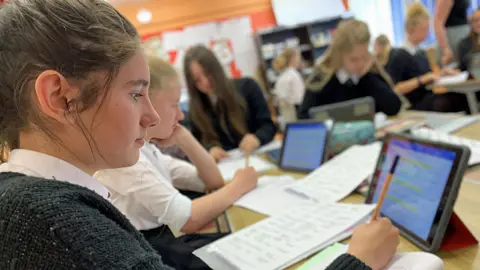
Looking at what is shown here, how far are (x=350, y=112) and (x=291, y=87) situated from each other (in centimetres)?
395

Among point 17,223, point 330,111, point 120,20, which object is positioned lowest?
point 330,111

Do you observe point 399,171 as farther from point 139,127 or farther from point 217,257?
point 139,127

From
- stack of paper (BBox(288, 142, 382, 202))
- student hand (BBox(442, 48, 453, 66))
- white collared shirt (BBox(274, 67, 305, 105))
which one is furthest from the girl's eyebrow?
white collared shirt (BBox(274, 67, 305, 105))

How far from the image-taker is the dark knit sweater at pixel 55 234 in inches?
18.1

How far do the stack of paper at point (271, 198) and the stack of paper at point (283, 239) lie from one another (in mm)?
91

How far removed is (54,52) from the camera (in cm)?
53

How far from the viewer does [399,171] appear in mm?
904

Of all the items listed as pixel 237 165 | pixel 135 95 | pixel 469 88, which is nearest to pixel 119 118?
pixel 135 95

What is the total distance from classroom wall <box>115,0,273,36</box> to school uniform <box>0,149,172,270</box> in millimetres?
6199

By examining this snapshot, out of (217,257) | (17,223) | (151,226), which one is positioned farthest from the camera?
(151,226)

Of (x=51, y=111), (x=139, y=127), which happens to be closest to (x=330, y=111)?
(x=139, y=127)

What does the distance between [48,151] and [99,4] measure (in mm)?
226

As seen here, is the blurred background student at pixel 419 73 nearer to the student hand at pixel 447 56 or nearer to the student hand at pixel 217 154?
the student hand at pixel 447 56

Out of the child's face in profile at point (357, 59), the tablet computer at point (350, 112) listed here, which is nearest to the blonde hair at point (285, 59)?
the child's face in profile at point (357, 59)
